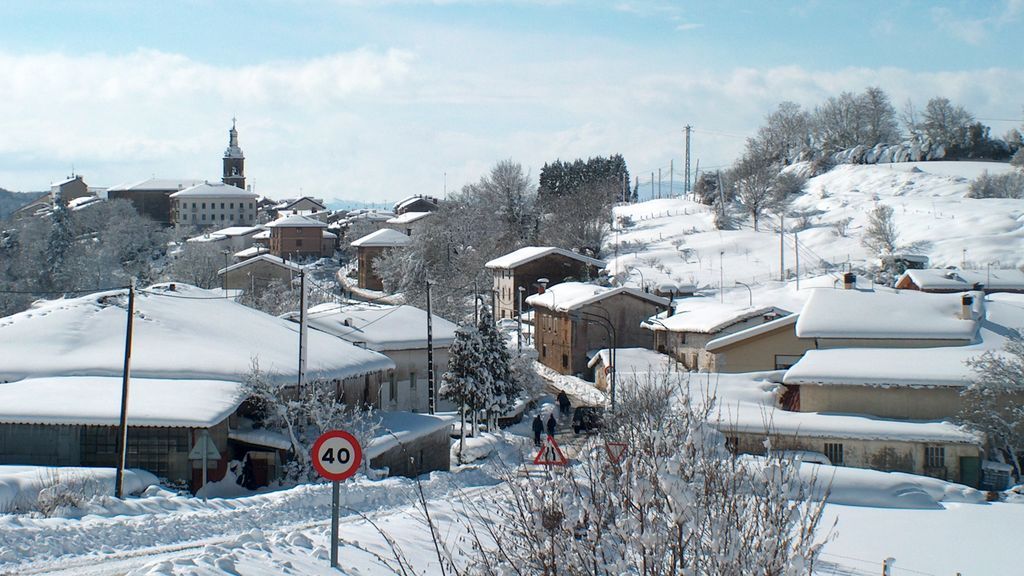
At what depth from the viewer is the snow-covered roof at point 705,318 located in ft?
144

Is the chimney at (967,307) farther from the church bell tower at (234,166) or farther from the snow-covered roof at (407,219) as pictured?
the church bell tower at (234,166)

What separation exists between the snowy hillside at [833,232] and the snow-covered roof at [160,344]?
40.9 meters

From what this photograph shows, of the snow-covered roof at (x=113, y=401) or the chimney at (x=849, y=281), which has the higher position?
the chimney at (x=849, y=281)

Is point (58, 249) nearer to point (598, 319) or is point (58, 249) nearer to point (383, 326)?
point (383, 326)

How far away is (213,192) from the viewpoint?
431 ft

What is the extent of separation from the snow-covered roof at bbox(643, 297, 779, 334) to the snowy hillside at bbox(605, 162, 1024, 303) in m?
17.7

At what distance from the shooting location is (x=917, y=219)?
299 ft

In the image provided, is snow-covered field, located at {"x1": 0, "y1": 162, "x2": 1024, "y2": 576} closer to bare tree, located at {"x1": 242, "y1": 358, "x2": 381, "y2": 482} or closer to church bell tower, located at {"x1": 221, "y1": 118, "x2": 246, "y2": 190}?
bare tree, located at {"x1": 242, "y1": 358, "x2": 381, "y2": 482}

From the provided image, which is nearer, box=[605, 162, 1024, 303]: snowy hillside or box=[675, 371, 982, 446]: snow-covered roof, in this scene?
box=[675, 371, 982, 446]: snow-covered roof

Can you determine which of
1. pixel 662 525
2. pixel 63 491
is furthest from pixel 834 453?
pixel 662 525

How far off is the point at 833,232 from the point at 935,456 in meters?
64.0

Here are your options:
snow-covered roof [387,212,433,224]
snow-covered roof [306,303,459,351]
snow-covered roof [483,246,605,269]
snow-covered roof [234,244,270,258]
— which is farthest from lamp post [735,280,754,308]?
snow-covered roof [234,244,270,258]

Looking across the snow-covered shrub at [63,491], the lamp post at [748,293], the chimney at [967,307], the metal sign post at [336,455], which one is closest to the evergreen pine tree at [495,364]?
the chimney at [967,307]

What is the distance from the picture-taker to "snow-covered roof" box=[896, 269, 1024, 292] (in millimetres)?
55438
